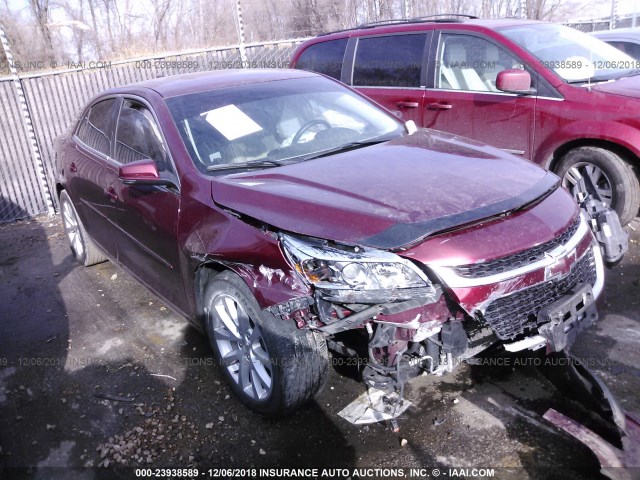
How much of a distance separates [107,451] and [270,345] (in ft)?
3.54

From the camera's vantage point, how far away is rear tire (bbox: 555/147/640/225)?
479 centimetres

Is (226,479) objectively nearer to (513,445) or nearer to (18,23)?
(513,445)

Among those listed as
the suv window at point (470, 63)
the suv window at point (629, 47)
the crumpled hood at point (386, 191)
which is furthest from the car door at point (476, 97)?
the suv window at point (629, 47)

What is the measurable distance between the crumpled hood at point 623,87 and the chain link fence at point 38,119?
6121 millimetres

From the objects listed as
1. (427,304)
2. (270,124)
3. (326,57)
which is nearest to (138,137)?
(270,124)

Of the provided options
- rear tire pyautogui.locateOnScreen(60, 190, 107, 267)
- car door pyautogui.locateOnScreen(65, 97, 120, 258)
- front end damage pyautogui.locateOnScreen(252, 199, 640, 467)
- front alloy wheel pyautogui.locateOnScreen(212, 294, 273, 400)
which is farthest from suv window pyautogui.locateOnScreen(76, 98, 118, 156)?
front end damage pyautogui.locateOnScreen(252, 199, 640, 467)

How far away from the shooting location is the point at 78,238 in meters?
5.52

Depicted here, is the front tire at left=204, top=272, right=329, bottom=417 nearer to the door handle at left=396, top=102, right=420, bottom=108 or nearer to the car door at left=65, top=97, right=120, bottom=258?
the car door at left=65, top=97, right=120, bottom=258

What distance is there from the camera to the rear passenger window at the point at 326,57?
22.0ft

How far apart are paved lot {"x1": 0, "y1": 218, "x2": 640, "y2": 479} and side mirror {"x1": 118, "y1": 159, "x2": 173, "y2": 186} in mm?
1221

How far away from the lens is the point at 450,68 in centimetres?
577

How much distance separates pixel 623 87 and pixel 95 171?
4.40 m

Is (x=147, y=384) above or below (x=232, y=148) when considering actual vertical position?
below

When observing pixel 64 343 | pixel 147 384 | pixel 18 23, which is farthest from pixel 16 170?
pixel 18 23
